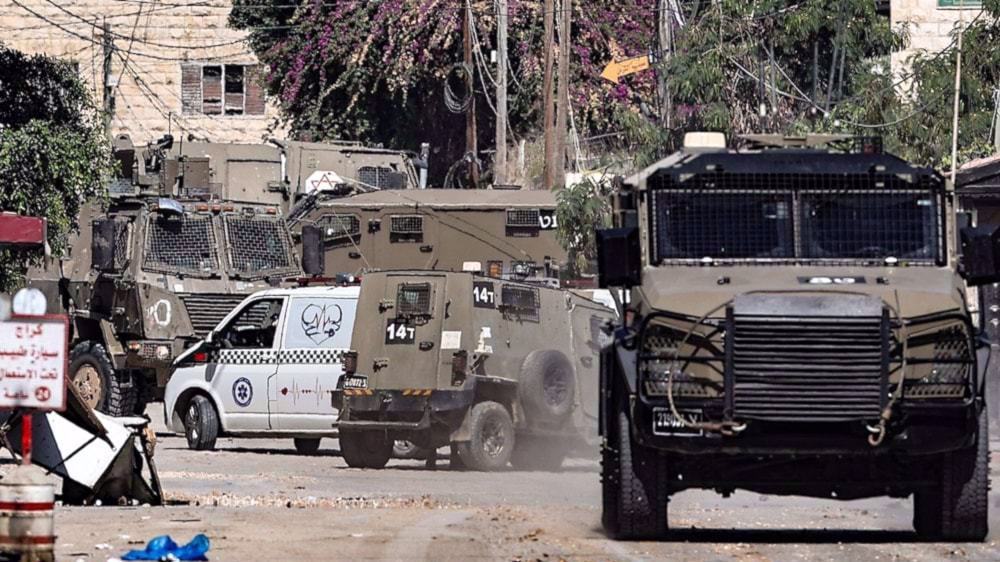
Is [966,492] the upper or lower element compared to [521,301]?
lower

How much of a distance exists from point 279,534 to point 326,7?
124 feet

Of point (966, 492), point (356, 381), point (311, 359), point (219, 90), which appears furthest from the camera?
point (219, 90)

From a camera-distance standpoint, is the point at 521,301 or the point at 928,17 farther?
the point at 928,17

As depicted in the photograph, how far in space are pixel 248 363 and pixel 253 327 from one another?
0.65 m

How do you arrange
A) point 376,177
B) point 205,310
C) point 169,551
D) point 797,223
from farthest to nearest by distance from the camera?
point 376,177 → point 205,310 → point 797,223 → point 169,551

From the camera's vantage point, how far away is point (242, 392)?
76.7 ft

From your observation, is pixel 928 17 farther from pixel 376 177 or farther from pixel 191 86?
pixel 191 86

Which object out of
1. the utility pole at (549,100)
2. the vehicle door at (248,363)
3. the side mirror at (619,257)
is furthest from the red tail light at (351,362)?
the utility pole at (549,100)

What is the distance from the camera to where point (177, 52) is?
189ft

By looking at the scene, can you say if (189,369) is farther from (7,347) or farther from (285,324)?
(7,347)

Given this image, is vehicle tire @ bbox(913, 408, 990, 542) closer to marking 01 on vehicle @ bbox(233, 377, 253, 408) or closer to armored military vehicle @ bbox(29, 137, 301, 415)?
marking 01 on vehicle @ bbox(233, 377, 253, 408)

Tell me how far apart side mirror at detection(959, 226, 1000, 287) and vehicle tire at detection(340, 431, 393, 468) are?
9.18m

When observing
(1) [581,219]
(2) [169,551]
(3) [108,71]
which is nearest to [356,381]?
(2) [169,551]

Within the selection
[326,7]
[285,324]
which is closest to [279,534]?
[285,324]
